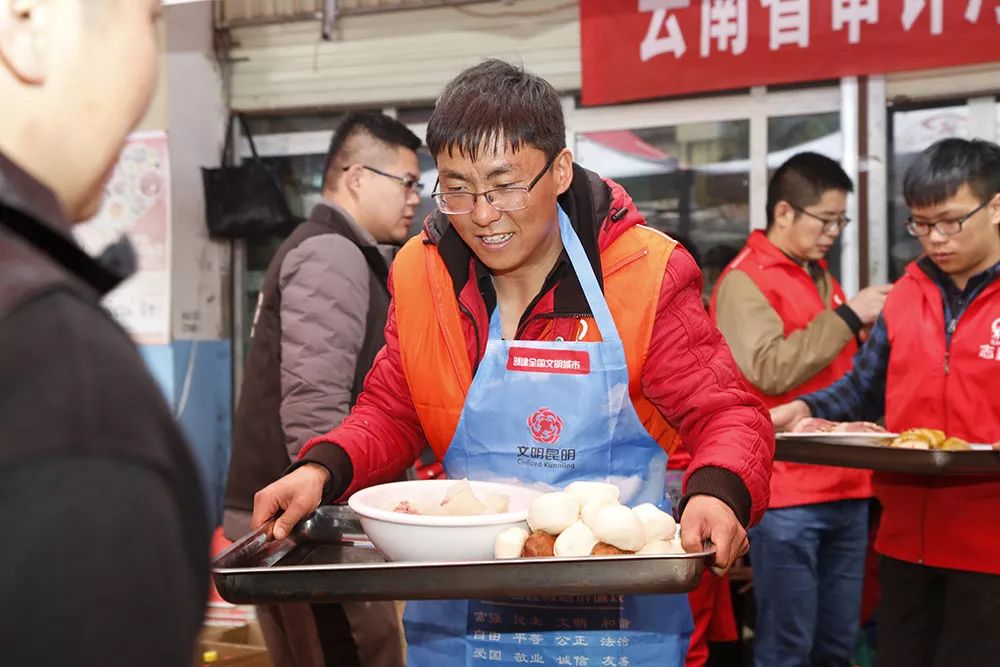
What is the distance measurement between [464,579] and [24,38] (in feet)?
2.95

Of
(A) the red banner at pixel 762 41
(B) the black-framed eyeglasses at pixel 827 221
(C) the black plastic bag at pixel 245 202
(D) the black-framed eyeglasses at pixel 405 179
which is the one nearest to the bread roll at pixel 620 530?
(D) the black-framed eyeglasses at pixel 405 179

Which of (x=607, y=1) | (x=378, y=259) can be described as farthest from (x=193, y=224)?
(x=378, y=259)

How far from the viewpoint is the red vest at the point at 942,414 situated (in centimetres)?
261

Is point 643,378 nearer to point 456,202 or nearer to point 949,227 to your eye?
point 456,202

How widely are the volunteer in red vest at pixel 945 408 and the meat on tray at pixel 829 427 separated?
79mm

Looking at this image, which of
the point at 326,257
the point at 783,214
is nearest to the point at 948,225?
the point at 783,214

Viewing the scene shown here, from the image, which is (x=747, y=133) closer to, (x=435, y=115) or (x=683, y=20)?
(x=683, y=20)

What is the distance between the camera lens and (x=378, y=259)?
9.59ft

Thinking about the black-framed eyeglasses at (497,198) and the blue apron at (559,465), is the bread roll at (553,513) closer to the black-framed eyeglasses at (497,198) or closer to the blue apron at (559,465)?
the blue apron at (559,465)

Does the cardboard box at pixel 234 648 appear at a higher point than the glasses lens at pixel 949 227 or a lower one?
lower

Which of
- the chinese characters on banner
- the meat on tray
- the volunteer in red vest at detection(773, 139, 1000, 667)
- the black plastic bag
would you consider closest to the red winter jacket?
the meat on tray

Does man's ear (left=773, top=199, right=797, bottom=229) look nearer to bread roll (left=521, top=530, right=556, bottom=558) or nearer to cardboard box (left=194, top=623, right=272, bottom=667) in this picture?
cardboard box (left=194, top=623, right=272, bottom=667)

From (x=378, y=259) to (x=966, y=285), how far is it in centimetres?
164

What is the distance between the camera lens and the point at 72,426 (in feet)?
1.78
